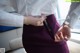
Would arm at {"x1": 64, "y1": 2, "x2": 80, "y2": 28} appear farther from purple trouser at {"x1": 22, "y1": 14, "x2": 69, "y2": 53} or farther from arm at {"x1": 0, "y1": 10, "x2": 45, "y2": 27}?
arm at {"x1": 0, "y1": 10, "x2": 45, "y2": 27}

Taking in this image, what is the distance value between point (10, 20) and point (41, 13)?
16 cm

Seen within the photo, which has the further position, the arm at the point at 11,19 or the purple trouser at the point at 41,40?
the purple trouser at the point at 41,40

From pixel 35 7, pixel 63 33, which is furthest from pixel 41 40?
pixel 35 7

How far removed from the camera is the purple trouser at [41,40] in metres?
0.76

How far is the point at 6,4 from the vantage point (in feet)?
1.86

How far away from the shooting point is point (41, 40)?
78 cm

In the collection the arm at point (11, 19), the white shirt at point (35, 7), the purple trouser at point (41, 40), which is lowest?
the purple trouser at point (41, 40)

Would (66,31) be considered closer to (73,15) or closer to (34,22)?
(73,15)

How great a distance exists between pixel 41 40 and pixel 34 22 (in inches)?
7.6

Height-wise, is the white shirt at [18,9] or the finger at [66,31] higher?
the white shirt at [18,9]

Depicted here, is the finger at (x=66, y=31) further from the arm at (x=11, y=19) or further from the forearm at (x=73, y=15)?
the arm at (x=11, y=19)

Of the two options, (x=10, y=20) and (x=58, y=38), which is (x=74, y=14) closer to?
(x=58, y=38)

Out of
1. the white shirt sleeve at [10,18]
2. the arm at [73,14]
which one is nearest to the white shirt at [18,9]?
the white shirt sleeve at [10,18]

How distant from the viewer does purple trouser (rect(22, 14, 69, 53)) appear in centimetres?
76
